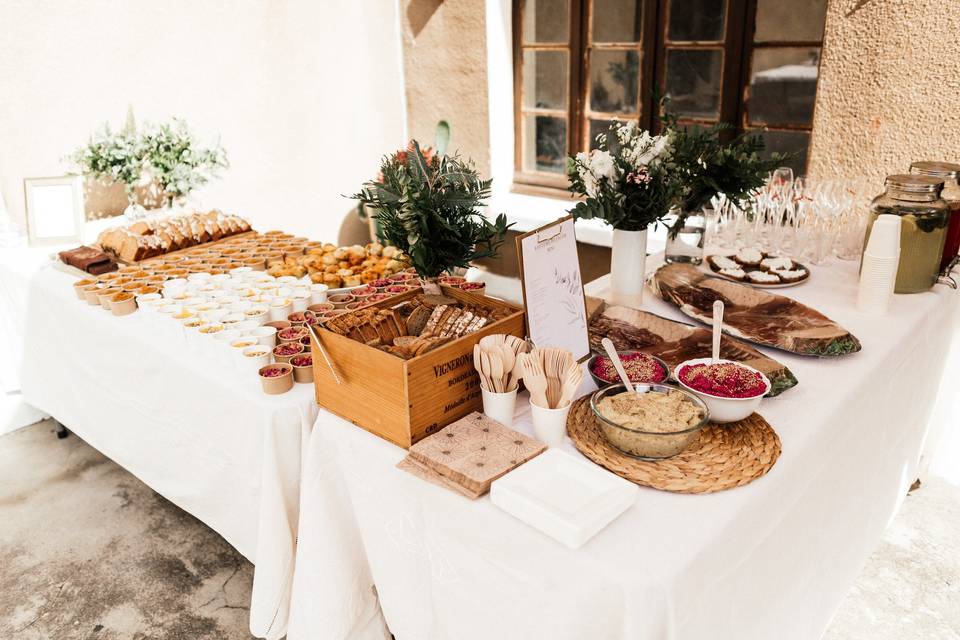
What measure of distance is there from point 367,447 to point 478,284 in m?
0.66

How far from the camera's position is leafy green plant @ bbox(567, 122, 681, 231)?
65.0 inches

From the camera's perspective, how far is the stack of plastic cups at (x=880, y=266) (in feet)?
5.49

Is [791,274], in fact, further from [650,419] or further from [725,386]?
[650,419]

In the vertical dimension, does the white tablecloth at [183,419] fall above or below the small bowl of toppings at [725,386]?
below

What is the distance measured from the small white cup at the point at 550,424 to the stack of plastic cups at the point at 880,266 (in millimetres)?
1007

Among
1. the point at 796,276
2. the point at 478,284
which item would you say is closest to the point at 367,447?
the point at 478,284

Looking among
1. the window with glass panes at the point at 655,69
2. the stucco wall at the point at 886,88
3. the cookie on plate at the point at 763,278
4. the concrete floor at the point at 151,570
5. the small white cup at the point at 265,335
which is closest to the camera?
the small white cup at the point at 265,335

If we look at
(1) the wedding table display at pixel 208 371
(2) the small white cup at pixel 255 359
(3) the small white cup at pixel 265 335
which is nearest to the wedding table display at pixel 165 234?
(1) the wedding table display at pixel 208 371

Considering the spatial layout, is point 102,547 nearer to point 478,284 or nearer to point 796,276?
point 478,284

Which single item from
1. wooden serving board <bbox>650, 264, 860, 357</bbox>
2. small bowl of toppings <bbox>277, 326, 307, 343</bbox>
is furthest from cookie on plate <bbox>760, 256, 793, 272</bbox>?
small bowl of toppings <bbox>277, 326, 307, 343</bbox>

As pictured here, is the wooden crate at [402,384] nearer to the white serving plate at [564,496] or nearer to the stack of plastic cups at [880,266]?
the white serving plate at [564,496]

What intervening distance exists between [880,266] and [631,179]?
67 cm

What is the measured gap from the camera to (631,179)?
1.64 meters

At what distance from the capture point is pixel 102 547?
7.07ft
